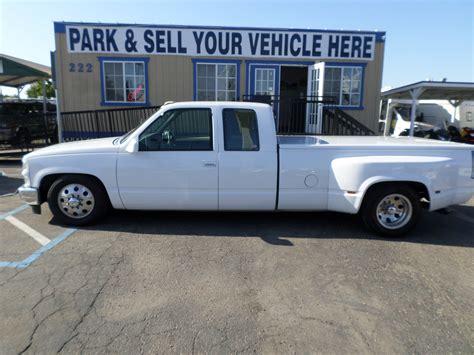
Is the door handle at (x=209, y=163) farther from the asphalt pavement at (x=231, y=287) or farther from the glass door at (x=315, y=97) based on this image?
Answer: the glass door at (x=315, y=97)

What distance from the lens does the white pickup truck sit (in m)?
4.61

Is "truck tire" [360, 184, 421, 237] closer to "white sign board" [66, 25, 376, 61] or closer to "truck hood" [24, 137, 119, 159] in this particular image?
"truck hood" [24, 137, 119, 159]

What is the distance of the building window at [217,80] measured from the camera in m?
12.0

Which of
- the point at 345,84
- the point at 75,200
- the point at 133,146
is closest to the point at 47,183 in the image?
the point at 75,200

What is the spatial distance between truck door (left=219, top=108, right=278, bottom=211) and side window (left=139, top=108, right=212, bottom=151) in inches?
9.1

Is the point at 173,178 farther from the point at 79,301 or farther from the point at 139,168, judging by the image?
the point at 79,301

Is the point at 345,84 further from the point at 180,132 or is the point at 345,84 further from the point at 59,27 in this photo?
the point at 59,27

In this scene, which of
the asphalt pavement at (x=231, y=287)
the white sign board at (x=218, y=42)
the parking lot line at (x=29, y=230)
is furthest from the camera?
the white sign board at (x=218, y=42)

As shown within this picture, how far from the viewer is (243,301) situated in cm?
318

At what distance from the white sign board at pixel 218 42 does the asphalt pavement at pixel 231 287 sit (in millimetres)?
8078

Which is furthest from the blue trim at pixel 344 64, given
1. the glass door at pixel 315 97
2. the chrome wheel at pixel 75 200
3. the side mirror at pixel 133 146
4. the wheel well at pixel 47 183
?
the chrome wheel at pixel 75 200

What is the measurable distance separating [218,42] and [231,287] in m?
9.99

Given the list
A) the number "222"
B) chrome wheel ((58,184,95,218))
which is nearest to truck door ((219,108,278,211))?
chrome wheel ((58,184,95,218))

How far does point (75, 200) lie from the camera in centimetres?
483
